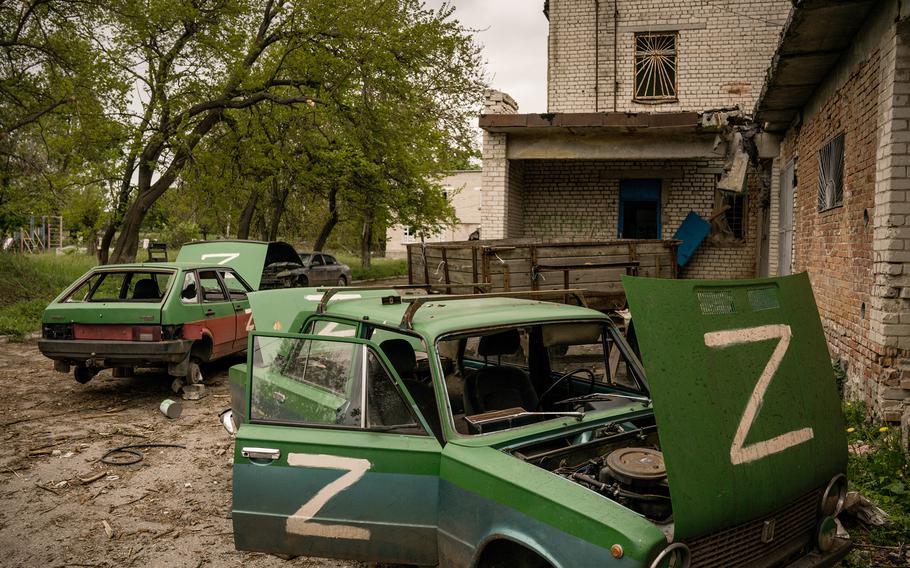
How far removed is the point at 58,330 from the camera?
7.82m

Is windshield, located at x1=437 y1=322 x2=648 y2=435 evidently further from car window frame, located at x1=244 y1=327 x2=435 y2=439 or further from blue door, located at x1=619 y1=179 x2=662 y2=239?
blue door, located at x1=619 y1=179 x2=662 y2=239

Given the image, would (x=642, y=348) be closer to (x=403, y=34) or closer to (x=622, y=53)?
(x=622, y=53)

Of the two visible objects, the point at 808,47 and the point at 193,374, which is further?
the point at 193,374

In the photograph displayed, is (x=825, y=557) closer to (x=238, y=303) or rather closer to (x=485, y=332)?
(x=485, y=332)

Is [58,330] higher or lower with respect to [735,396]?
lower

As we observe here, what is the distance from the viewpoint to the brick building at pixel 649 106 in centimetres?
1506

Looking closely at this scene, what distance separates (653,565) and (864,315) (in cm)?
513

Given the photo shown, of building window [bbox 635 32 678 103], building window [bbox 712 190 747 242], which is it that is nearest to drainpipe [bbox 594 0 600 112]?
building window [bbox 635 32 678 103]

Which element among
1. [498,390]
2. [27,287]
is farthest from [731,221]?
[27,287]

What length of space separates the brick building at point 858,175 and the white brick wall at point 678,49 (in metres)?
6.86

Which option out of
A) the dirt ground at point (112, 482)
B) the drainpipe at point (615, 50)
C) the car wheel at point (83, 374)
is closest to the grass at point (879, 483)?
the dirt ground at point (112, 482)

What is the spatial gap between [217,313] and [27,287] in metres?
11.3

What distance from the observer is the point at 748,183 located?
48.6 feet

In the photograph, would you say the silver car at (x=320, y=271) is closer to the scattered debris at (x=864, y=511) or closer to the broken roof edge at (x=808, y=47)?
the broken roof edge at (x=808, y=47)
